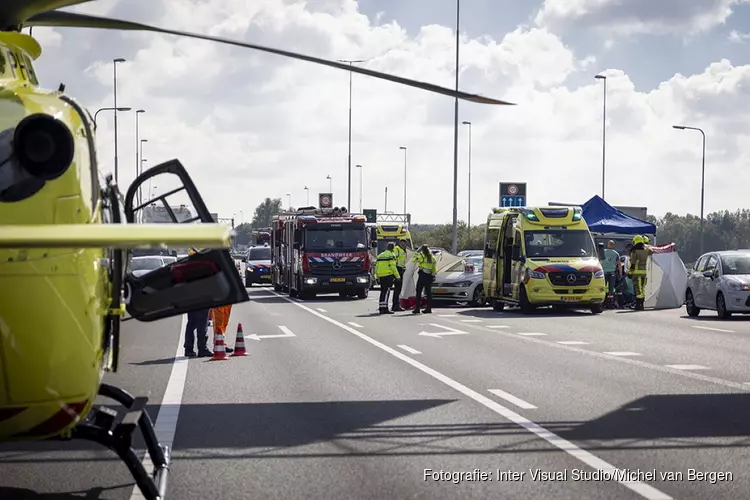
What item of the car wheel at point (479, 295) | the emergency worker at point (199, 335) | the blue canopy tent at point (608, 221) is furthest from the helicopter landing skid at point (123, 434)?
the blue canopy tent at point (608, 221)

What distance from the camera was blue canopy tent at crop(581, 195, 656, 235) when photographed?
35.8 m

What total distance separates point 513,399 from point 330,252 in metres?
25.6

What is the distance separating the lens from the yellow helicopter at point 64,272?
4727mm

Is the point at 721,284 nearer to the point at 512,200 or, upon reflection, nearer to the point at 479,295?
the point at 479,295

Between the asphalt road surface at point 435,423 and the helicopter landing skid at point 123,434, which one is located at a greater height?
the helicopter landing skid at point 123,434

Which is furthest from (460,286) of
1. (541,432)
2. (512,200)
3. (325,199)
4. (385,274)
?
(325,199)

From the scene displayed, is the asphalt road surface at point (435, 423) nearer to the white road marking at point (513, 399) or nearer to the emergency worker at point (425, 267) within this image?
the white road marking at point (513, 399)

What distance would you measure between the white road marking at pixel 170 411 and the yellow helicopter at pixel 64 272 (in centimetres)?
106

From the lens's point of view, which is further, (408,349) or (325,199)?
(325,199)

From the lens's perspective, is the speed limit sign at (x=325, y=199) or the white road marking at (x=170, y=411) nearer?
the white road marking at (x=170, y=411)

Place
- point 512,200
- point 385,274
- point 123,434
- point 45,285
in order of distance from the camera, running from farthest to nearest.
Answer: point 512,200 < point 385,274 < point 123,434 < point 45,285

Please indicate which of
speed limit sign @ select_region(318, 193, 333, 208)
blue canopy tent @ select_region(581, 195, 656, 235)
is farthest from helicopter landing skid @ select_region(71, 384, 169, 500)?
speed limit sign @ select_region(318, 193, 333, 208)

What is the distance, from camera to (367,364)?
15.5 meters

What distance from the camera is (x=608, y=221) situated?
119 feet
